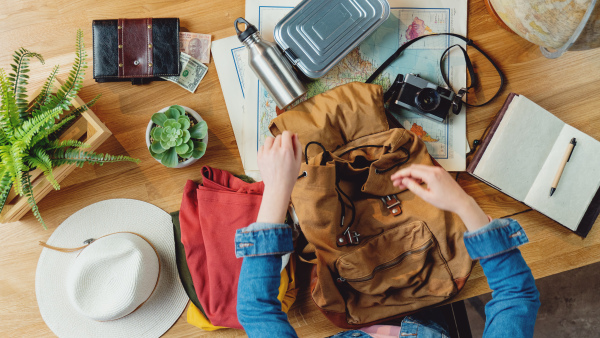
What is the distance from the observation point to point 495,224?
83 cm

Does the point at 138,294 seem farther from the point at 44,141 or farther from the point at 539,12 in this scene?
the point at 539,12

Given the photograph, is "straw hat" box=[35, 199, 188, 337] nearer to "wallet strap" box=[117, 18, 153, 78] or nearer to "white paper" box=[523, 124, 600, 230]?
"wallet strap" box=[117, 18, 153, 78]

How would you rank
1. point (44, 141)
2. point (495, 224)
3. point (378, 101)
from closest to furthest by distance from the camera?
point (495, 224) → point (44, 141) → point (378, 101)

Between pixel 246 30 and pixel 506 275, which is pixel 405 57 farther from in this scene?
pixel 506 275

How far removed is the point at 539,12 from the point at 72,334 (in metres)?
1.53

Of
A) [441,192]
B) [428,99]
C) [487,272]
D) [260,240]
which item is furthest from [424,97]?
[260,240]

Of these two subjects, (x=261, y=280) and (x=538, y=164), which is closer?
(x=261, y=280)

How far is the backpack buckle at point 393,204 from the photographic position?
102 centimetres

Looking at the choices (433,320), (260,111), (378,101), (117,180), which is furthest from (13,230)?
(433,320)

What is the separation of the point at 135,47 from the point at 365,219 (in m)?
0.83

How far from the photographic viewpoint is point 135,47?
109 cm

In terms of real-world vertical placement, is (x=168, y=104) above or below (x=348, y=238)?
above

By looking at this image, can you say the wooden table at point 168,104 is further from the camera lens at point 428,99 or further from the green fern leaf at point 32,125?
the green fern leaf at point 32,125

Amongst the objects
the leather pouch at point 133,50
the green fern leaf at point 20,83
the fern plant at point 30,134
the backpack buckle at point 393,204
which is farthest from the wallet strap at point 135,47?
the backpack buckle at point 393,204
